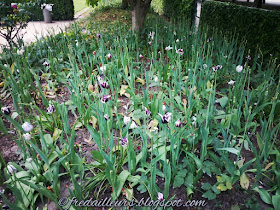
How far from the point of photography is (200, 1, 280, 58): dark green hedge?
10.9 ft

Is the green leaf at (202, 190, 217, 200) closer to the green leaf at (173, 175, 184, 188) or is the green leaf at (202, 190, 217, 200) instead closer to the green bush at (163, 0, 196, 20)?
the green leaf at (173, 175, 184, 188)

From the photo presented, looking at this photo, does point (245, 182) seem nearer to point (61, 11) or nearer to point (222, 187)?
point (222, 187)

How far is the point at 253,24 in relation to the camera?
3762 millimetres

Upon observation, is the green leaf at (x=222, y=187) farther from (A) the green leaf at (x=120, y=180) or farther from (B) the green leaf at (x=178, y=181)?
(A) the green leaf at (x=120, y=180)

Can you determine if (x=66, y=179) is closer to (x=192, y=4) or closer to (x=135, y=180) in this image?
(x=135, y=180)

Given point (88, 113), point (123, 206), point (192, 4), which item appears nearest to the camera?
point (123, 206)

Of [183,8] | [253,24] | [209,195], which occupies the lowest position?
[209,195]

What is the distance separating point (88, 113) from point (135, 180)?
728 millimetres

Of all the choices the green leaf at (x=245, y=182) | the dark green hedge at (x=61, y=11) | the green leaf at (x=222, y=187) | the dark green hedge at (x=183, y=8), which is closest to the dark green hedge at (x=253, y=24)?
the dark green hedge at (x=183, y=8)

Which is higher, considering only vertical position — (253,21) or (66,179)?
(253,21)

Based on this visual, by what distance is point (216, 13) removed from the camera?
5.10 metres

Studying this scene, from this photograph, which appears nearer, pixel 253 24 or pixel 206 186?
pixel 206 186

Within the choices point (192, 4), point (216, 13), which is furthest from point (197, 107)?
point (192, 4)

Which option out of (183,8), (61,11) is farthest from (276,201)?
(61,11)
